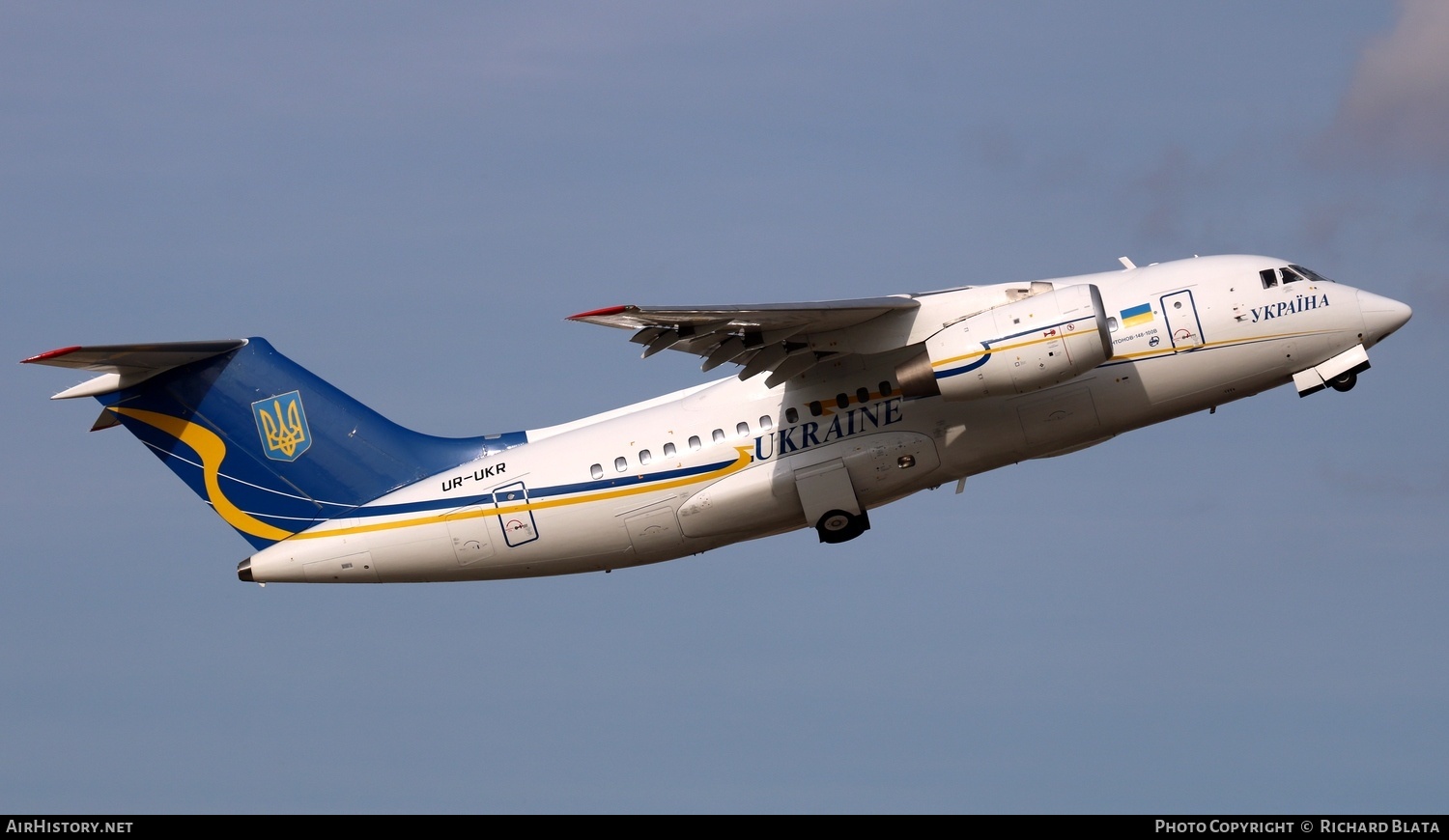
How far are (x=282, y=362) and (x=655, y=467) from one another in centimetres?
508

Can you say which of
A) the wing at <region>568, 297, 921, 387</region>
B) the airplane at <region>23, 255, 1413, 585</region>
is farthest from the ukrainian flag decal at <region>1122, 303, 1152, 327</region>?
the wing at <region>568, 297, 921, 387</region>

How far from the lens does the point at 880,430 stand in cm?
1975

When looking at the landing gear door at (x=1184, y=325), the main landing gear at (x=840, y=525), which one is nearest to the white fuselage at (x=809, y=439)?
the landing gear door at (x=1184, y=325)

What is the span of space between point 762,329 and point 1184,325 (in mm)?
4743

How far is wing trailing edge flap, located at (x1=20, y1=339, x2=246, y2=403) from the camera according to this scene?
19.9m

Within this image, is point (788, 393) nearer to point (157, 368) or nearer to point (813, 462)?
point (813, 462)

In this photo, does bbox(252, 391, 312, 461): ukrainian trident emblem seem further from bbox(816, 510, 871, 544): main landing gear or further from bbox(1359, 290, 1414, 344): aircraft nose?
bbox(1359, 290, 1414, 344): aircraft nose

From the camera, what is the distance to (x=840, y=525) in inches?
792

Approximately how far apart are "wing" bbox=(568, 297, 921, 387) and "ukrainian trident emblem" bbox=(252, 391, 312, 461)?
16.5 ft

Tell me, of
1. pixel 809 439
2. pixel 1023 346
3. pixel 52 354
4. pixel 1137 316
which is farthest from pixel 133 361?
pixel 1137 316

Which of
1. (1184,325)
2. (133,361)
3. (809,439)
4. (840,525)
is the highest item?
(133,361)

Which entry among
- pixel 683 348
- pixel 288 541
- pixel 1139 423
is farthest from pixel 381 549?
pixel 1139 423

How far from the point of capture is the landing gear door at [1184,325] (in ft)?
63.2

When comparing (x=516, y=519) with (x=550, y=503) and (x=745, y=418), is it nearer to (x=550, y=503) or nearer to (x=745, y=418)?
(x=550, y=503)
